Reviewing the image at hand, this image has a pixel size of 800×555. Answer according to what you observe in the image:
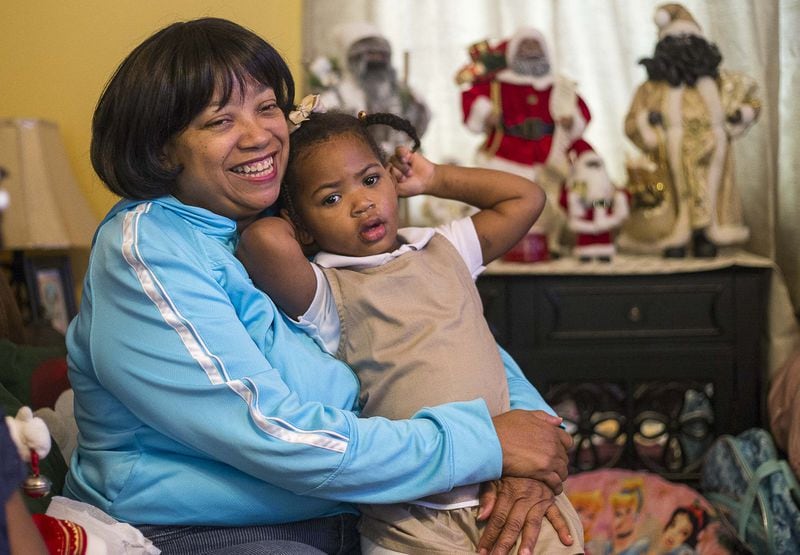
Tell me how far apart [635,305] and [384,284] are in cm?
142

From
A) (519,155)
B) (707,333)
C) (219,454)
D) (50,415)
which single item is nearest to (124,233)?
(219,454)

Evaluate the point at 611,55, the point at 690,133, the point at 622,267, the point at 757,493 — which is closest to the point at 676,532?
the point at 757,493

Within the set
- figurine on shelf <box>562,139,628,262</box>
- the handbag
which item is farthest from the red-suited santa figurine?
the handbag

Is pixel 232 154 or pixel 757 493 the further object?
pixel 757 493

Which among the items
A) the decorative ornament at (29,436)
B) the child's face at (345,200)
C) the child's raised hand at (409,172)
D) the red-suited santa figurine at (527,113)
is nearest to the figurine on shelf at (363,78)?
the red-suited santa figurine at (527,113)

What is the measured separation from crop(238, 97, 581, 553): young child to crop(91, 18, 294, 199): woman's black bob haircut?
0.56ft

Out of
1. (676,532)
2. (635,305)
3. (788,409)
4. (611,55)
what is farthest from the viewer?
(611,55)

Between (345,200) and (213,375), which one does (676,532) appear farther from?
(213,375)

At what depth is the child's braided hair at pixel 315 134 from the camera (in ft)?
5.13

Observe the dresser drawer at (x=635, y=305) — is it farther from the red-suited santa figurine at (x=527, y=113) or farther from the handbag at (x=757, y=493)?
the handbag at (x=757, y=493)

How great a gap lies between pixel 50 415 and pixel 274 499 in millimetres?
513

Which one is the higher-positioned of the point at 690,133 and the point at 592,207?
the point at 690,133

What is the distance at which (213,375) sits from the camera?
4.01 ft

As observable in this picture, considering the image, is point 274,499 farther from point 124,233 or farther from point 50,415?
point 50,415
